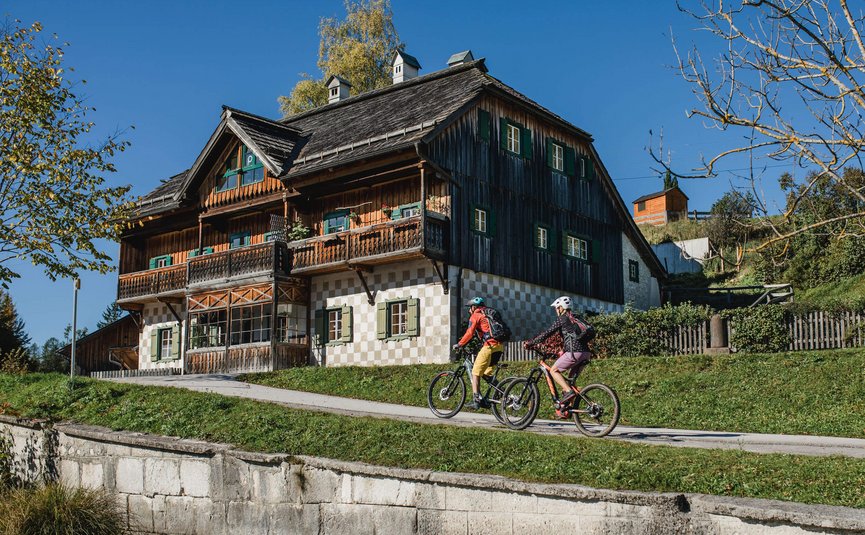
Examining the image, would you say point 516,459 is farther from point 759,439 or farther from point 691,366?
point 691,366

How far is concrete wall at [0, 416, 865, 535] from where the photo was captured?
32.1ft

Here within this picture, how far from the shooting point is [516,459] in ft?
39.9

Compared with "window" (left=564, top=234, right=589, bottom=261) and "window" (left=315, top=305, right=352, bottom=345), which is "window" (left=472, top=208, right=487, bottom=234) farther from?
"window" (left=315, top=305, right=352, bottom=345)

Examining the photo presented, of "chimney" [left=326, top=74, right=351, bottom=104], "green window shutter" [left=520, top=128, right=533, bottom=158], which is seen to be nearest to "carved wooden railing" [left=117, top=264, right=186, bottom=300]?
"chimney" [left=326, top=74, right=351, bottom=104]

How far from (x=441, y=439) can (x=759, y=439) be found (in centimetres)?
526

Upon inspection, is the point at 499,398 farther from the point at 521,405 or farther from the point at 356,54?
the point at 356,54

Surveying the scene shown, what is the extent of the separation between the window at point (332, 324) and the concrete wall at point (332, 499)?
46.4 ft

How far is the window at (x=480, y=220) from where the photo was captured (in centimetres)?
2991

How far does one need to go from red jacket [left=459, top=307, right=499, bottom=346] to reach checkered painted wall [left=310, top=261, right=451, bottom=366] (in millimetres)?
11811

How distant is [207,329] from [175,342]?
264 centimetres

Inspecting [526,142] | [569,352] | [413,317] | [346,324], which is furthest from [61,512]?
[526,142]

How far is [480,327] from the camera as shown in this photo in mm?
16141

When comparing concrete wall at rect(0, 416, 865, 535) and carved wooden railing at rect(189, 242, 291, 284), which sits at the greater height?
carved wooden railing at rect(189, 242, 291, 284)

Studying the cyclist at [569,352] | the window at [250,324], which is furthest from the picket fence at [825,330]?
the window at [250,324]
